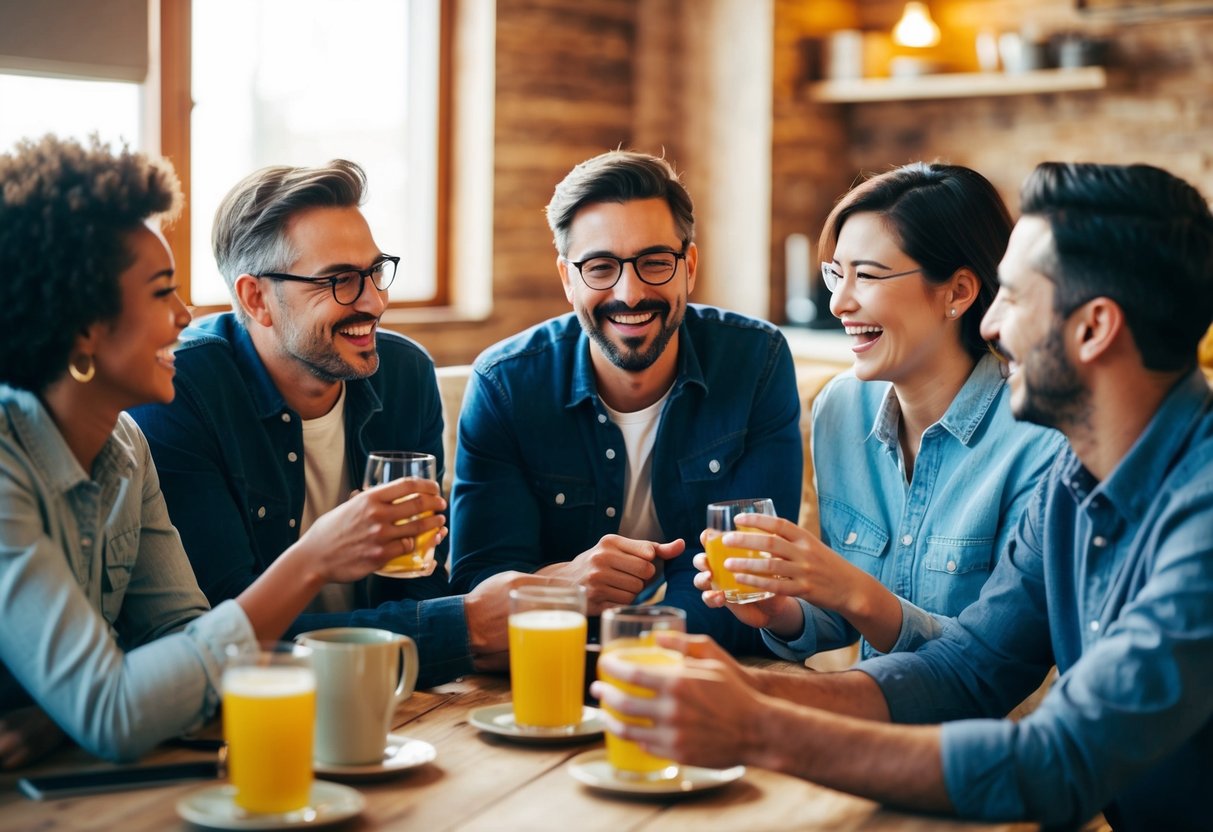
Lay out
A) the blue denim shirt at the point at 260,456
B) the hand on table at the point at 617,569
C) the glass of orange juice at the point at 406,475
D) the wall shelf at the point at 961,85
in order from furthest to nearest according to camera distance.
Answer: the wall shelf at the point at 961,85 → the hand on table at the point at 617,569 → the blue denim shirt at the point at 260,456 → the glass of orange juice at the point at 406,475

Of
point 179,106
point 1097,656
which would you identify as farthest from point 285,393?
point 179,106

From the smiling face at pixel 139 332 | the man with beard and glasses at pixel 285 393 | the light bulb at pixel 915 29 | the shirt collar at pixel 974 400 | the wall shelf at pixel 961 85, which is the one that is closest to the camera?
the smiling face at pixel 139 332

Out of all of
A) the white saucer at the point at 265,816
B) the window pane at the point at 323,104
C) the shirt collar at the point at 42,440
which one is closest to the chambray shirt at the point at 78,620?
the shirt collar at the point at 42,440

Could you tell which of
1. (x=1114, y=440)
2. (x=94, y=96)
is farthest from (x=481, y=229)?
(x=1114, y=440)

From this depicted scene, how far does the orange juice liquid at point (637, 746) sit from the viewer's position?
1.36 m

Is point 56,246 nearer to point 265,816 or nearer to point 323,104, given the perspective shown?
point 265,816

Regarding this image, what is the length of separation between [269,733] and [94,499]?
501 mm

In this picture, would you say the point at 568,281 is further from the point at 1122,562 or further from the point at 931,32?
the point at 931,32

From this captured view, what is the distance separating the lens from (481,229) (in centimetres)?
477

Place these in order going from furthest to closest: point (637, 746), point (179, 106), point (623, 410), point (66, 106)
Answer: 1. point (179, 106)
2. point (66, 106)
3. point (623, 410)
4. point (637, 746)

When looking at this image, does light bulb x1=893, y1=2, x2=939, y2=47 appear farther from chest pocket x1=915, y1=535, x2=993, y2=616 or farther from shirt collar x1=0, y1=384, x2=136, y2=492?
shirt collar x1=0, y1=384, x2=136, y2=492

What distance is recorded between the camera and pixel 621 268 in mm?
2457

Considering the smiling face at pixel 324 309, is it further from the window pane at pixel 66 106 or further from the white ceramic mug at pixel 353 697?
the window pane at pixel 66 106

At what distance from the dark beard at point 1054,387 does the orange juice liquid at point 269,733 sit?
864 mm
